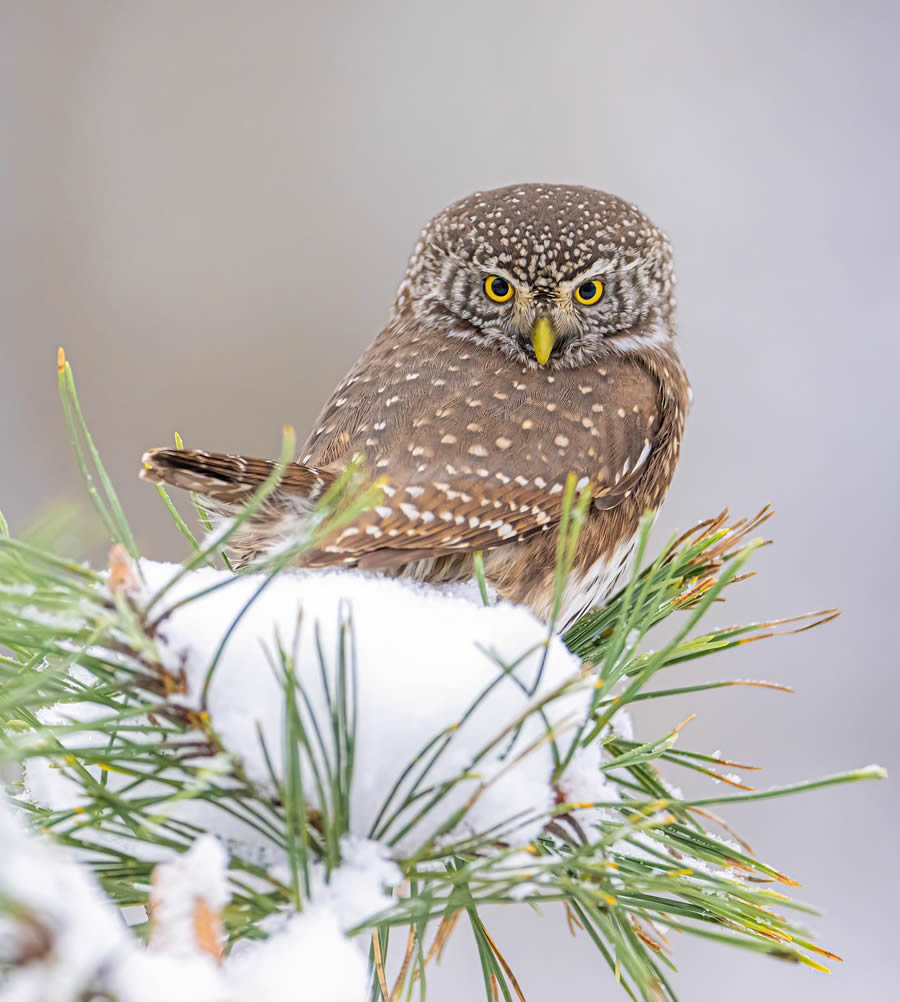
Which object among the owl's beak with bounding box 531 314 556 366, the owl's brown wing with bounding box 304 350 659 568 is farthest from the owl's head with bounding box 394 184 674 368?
the owl's brown wing with bounding box 304 350 659 568

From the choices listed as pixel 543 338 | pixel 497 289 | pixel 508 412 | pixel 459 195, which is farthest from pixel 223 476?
pixel 459 195

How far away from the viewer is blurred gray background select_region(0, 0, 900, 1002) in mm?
4773

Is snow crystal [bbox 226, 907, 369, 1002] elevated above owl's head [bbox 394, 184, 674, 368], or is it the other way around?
owl's head [bbox 394, 184, 674, 368]

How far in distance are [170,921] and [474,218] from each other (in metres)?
1.67

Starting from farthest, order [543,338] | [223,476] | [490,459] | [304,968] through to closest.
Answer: [543,338], [490,459], [223,476], [304,968]

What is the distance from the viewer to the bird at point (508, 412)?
59.9 inches

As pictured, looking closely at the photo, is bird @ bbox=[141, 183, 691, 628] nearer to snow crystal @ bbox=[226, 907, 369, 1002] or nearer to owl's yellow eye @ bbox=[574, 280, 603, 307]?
owl's yellow eye @ bbox=[574, 280, 603, 307]

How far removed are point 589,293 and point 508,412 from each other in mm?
429

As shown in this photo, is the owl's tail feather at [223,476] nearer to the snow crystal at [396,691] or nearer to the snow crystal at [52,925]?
the snow crystal at [396,691]

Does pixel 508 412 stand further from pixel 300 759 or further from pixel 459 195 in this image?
pixel 459 195

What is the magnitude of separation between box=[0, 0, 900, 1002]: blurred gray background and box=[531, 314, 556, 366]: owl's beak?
3019 millimetres

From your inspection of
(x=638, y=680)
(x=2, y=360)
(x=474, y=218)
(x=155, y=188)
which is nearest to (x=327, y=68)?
(x=155, y=188)

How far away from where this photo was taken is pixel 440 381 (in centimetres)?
181

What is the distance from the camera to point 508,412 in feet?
5.74
